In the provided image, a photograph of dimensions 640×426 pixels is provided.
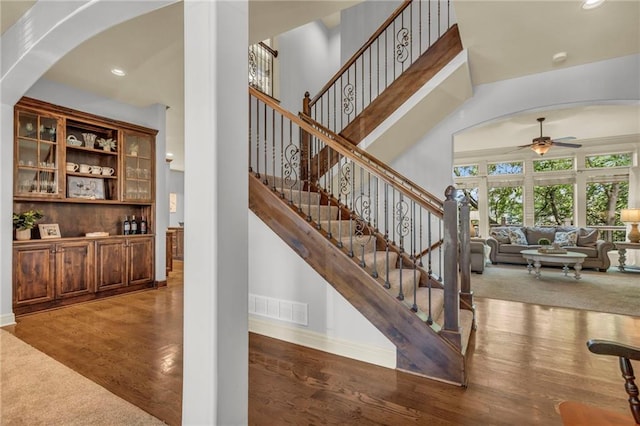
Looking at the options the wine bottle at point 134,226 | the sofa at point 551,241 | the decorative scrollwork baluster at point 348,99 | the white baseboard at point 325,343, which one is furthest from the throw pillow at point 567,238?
the wine bottle at point 134,226

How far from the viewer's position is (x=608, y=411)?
1066 millimetres

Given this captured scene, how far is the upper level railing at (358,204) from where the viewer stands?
7.49ft

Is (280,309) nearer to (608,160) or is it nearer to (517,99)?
(517,99)

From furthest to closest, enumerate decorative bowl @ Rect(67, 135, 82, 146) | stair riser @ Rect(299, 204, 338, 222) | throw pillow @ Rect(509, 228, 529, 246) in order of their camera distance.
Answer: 1. throw pillow @ Rect(509, 228, 529, 246)
2. decorative bowl @ Rect(67, 135, 82, 146)
3. stair riser @ Rect(299, 204, 338, 222)

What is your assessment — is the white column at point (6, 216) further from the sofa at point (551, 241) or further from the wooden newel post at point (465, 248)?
the sofa at point (551, 241)

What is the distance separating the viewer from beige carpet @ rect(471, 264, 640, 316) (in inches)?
157

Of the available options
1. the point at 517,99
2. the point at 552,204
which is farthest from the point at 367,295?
the point at 552,204

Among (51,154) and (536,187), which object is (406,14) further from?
(536,187)

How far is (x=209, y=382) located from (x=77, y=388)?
148cm

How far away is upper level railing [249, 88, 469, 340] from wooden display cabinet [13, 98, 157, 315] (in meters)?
1.91

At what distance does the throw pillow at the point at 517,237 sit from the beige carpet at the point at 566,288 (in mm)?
879

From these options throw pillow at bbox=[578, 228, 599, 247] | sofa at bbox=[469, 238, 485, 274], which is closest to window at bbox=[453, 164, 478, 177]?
throw pillow at bbox=[578, 228, 599, 247]

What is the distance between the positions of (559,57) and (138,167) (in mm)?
5914

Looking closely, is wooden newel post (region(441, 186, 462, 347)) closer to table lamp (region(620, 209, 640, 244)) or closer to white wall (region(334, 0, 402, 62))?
white wall (region(334, 0, 402, 62))
